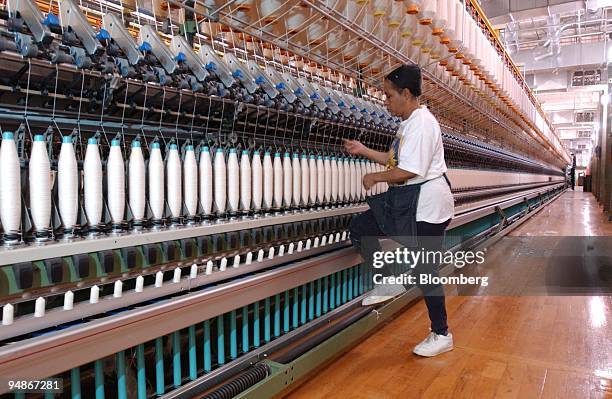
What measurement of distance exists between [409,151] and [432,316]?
2.88 ft

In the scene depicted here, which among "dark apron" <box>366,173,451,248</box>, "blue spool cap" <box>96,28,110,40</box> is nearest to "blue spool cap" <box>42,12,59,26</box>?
"blue spool cap" <box>96,28,110,40</box>

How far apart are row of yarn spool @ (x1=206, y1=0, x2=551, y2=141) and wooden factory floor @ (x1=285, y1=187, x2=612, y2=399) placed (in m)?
1.80

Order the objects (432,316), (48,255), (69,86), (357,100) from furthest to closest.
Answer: (357,100)
(432,316)
(69,86)
(48,255)

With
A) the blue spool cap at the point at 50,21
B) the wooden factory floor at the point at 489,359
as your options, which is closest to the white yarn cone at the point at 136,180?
the blue spool cap at the point at 50,21

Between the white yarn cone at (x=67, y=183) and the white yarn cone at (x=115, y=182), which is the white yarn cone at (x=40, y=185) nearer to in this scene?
the white yarn cone at (x=67, y=183)

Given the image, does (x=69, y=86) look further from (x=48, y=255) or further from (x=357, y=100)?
(x=357, y=100)

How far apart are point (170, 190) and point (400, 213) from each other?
123 centimetres

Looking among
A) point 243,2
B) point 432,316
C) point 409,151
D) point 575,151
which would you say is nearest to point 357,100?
point 409,151

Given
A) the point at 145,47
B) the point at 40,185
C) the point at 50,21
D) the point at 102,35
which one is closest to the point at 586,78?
the point at 145,47

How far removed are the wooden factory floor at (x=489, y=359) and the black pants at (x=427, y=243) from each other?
249 millimetres

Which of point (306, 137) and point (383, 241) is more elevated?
point (306, 137)

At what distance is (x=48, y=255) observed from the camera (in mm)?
1202

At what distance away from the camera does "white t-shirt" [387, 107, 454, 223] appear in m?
2.20

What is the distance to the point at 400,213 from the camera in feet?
7.63
